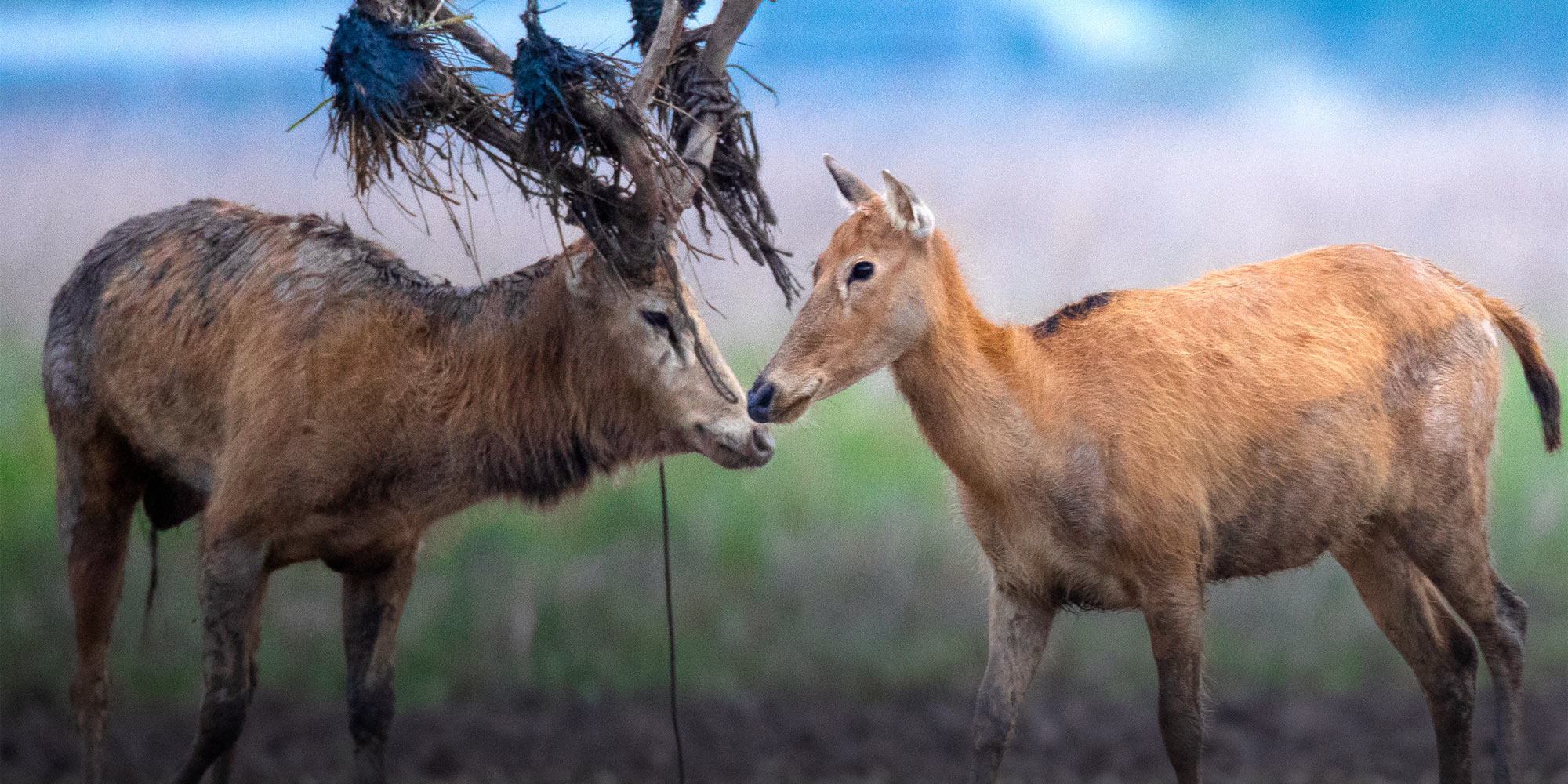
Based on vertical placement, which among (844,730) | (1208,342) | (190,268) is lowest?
(844,730)

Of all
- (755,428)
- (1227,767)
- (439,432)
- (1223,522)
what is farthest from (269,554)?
(1227,767)

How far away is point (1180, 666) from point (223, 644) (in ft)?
9.79

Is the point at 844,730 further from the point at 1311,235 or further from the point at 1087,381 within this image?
the point at 1311,235

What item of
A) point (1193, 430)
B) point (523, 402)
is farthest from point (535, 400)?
point (1193, 430)

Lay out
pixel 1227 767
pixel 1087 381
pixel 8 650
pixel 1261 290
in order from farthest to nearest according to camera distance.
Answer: pixel 8 650 → pixel 1227 767 → pixel 1261 290 → pixel 1087 381

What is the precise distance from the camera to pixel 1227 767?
5871 millimetres

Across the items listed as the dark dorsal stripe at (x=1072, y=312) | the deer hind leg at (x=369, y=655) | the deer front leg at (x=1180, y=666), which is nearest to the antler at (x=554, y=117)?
the dark dorsal stripe at (x=1072, y=312)

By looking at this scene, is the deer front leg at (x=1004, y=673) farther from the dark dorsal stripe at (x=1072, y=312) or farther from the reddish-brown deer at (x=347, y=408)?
the reddish-brown deer at (x=347, y=408)

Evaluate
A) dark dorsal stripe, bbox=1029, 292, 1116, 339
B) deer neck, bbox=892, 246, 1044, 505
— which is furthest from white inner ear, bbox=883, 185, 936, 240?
dark dorsal stripe, bbox=1029, 292, 1116, 339

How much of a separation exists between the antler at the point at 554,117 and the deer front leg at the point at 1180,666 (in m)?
1.84

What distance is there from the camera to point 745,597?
22.4ft

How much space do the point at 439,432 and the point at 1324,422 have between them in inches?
113

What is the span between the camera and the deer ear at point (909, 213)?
4.00 m

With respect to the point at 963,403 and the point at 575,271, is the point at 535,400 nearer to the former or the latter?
the point at 575,271
